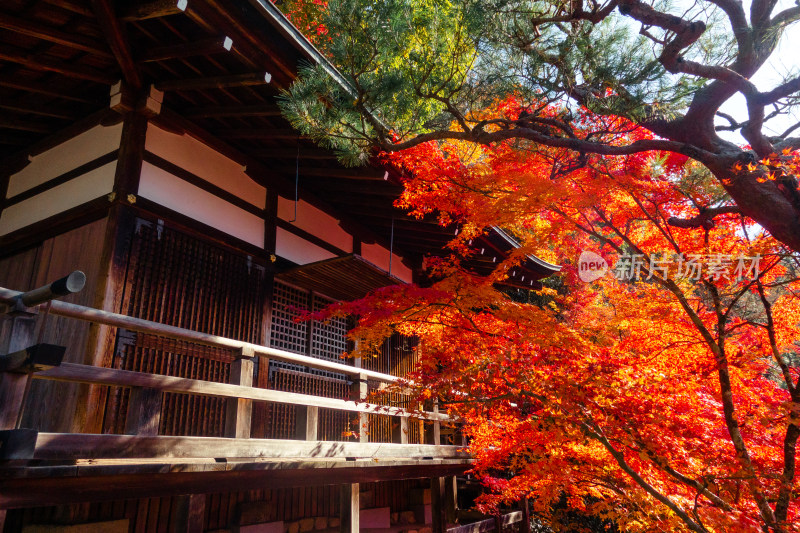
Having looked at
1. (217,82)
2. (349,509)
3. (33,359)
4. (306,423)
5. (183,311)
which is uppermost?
(217,82)

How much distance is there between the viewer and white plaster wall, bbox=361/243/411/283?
418 inches

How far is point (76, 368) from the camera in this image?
3857mm

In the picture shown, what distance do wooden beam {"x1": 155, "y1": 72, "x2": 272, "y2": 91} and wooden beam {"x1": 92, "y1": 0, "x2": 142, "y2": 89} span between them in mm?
347

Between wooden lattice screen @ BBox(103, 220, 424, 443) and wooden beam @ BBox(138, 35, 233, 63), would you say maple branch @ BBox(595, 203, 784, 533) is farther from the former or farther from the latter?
wooden beam @ BBox(138, 35, 233, 63)

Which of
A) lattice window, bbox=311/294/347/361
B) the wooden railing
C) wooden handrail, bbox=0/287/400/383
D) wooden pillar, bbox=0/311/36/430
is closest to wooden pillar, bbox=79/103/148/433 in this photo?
the wooden railing

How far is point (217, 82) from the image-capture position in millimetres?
6215

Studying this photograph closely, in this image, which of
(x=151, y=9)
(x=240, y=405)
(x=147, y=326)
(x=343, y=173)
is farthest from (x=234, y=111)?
(x=240, y=405)

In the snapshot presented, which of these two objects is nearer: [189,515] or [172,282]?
[189,515]

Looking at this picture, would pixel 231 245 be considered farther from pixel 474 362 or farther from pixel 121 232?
pixel 474 362

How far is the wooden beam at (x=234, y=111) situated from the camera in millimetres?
6844

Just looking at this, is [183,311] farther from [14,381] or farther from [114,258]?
[14,381]

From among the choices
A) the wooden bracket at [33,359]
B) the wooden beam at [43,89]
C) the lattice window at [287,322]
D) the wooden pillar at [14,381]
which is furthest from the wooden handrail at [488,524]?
the wooden beam at [43,89]

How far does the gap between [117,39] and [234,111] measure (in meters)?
1.58

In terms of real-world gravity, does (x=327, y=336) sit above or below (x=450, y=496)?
above
